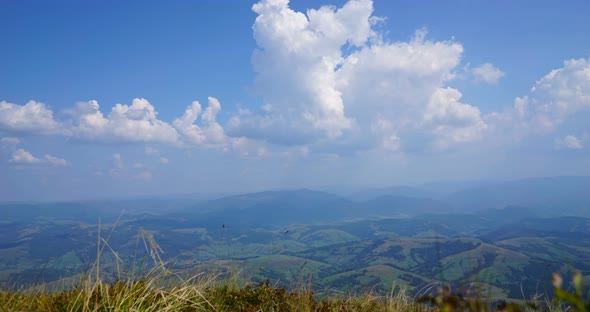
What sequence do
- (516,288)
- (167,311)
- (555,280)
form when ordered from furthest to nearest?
(516,288), (167,311), (555,280)

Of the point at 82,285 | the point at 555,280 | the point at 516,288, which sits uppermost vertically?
the point at 555,280

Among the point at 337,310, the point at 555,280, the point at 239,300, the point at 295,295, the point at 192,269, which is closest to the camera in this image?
the point at 555,280

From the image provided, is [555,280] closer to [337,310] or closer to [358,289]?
[337,310]

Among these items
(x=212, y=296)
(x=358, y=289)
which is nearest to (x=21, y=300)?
(x=212, y=296)

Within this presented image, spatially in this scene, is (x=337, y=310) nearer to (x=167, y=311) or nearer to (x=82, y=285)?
(x=167, y=311)

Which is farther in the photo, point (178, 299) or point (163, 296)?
point (178, 299)

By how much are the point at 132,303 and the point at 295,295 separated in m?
3.32

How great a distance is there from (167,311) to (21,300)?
2.46m

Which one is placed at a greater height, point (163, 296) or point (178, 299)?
point (163, 296)

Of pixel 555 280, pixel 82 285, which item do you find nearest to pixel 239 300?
pixel 82 285

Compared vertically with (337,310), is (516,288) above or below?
below

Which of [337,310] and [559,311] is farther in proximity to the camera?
[337,310]

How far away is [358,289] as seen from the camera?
9469 mm

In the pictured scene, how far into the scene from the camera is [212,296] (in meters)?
6.95
